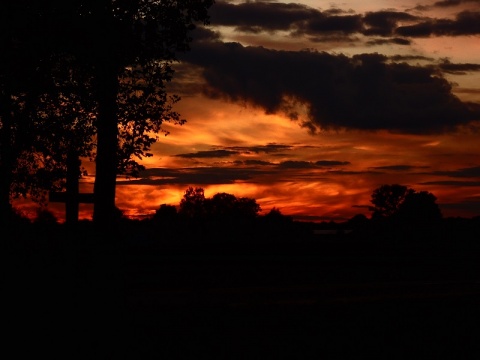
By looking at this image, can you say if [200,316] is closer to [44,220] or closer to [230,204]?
[44,220]

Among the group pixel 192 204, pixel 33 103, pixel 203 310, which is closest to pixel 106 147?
pixel 33 103

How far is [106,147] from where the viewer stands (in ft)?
84.1

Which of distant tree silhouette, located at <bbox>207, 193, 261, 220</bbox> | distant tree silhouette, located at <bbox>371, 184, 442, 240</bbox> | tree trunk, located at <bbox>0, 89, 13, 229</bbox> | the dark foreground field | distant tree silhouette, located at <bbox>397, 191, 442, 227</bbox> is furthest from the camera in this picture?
Answer: distant tree silhouette, located at <bbox>397, 191, 442, 227</bbox>

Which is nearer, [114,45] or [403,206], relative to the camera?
[114,45]

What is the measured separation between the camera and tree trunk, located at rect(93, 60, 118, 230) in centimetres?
2548

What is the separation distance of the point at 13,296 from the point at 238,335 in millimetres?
3448

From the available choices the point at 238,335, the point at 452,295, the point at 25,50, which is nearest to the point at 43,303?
the point at 238,335

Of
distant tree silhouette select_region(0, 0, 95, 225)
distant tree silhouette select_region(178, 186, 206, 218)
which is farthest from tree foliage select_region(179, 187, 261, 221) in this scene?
distant tree silhouette select_region(0, 0, 95, 225)

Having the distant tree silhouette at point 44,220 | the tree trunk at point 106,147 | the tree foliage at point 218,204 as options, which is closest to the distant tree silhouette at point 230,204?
the tree foliage at point 218,204

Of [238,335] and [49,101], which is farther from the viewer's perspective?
[49,101]

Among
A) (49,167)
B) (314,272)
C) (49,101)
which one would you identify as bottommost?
(314,272)

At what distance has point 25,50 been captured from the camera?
27000 millimetres

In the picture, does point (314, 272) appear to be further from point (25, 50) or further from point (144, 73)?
point (25, 50)

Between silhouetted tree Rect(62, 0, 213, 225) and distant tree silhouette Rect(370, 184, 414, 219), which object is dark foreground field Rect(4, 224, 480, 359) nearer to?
silhouetted tree Rect(62, 0, 213, 225)
